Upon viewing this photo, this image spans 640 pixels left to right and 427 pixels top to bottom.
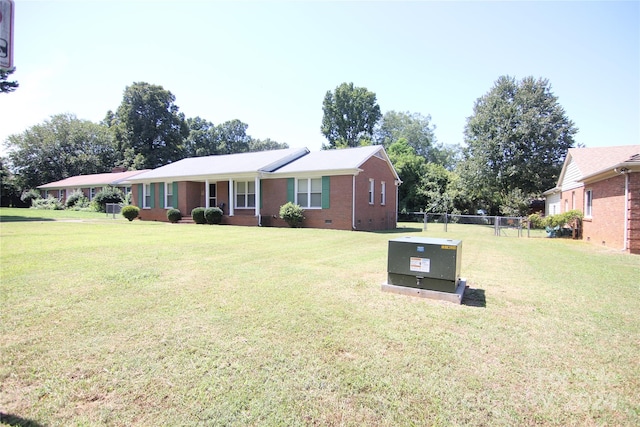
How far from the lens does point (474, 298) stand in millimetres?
5148

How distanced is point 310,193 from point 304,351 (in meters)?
15.9

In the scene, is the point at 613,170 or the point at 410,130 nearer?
the point at 613,170

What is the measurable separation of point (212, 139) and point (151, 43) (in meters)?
55.1

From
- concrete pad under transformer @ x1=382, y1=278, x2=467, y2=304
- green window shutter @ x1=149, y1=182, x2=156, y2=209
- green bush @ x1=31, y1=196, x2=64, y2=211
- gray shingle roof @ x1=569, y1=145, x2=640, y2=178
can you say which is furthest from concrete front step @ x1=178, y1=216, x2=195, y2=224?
green bush @ x1=31, y1=196, x2=64, y2=211

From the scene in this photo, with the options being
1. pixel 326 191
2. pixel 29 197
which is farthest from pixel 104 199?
pixel 326 191

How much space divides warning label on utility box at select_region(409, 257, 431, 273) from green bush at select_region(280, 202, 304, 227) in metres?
13.3

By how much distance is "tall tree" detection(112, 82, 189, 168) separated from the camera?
163 feet

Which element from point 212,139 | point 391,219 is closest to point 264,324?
point 391,219

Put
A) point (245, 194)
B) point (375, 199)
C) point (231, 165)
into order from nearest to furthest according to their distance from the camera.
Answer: point (375, 199), point (245, 194), point (231, 165)

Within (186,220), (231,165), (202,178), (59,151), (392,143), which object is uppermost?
(392,143)

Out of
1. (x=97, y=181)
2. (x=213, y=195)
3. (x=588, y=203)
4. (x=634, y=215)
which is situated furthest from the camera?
(x=97, y=181)

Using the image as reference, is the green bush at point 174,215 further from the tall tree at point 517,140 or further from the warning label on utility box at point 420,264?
the tall tree at point 517,140

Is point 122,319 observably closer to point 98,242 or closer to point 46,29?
point 46,29

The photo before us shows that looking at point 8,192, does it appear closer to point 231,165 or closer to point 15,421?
point 231,165
